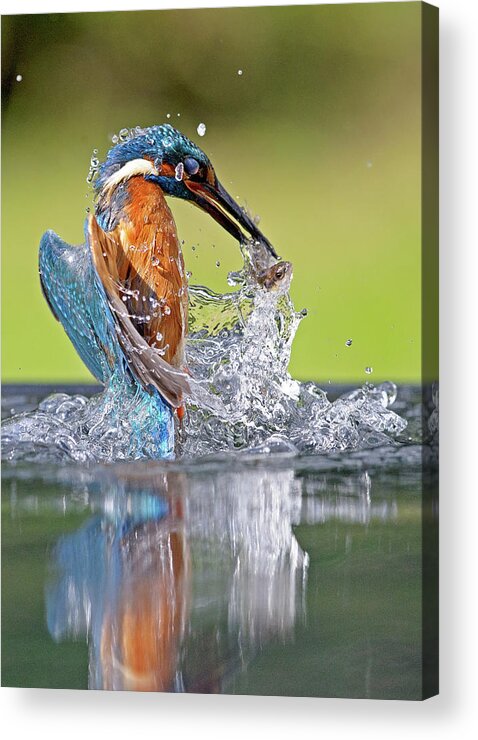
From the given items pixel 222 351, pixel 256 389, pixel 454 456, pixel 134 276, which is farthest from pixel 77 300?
pixel 454 456

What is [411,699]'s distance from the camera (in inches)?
111

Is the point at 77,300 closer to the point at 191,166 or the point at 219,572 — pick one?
the point at 191,166

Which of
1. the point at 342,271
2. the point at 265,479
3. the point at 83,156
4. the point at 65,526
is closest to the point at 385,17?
the point at 342,271

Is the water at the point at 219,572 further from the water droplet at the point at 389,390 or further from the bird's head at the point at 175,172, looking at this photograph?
the bird's head at the point at 175,172

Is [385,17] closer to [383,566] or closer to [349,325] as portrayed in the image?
[349,325]

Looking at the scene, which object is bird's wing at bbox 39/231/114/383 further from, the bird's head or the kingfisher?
the bird's head

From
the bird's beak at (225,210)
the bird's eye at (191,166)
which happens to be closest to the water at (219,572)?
the bird's beak at (225,210)

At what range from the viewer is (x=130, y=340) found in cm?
302

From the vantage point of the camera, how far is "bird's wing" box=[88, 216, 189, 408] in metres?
3.01

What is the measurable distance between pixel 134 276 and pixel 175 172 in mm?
243

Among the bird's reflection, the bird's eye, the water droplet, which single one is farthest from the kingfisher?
the water droplet

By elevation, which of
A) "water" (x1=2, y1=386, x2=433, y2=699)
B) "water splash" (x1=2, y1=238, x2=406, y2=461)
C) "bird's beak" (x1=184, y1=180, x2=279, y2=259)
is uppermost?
"bird's beak" (x1=184, y1=180, x2=279, y2=259)

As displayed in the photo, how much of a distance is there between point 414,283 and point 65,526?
921mm

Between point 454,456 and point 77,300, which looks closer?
point 454,456
